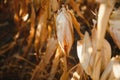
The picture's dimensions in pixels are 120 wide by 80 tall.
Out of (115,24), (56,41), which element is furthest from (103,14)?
(56,41)

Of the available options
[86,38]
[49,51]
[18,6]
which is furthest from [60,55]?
[18,6]

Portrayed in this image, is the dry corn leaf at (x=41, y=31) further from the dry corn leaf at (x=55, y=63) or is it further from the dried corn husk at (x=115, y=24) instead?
the dried corn husk at (x=115, y=24)

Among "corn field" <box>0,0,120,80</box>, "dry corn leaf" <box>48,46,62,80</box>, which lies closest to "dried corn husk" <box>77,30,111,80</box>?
"corn field" <box>0,0,120,80</box>

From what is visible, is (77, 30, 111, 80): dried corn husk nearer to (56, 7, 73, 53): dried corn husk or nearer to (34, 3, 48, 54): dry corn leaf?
(56, 7, 73, 53): dried corn husk

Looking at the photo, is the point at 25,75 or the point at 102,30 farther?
the point at 25,75

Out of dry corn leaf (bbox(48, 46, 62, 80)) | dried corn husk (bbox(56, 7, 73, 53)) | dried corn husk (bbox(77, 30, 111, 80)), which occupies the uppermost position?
dried corn husk (bbox(56, 7, 73, 53))

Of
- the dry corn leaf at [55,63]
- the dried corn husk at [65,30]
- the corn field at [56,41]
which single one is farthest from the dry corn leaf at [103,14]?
the dry corn leaf at [55,63]

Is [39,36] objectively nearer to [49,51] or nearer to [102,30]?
[49,51]
